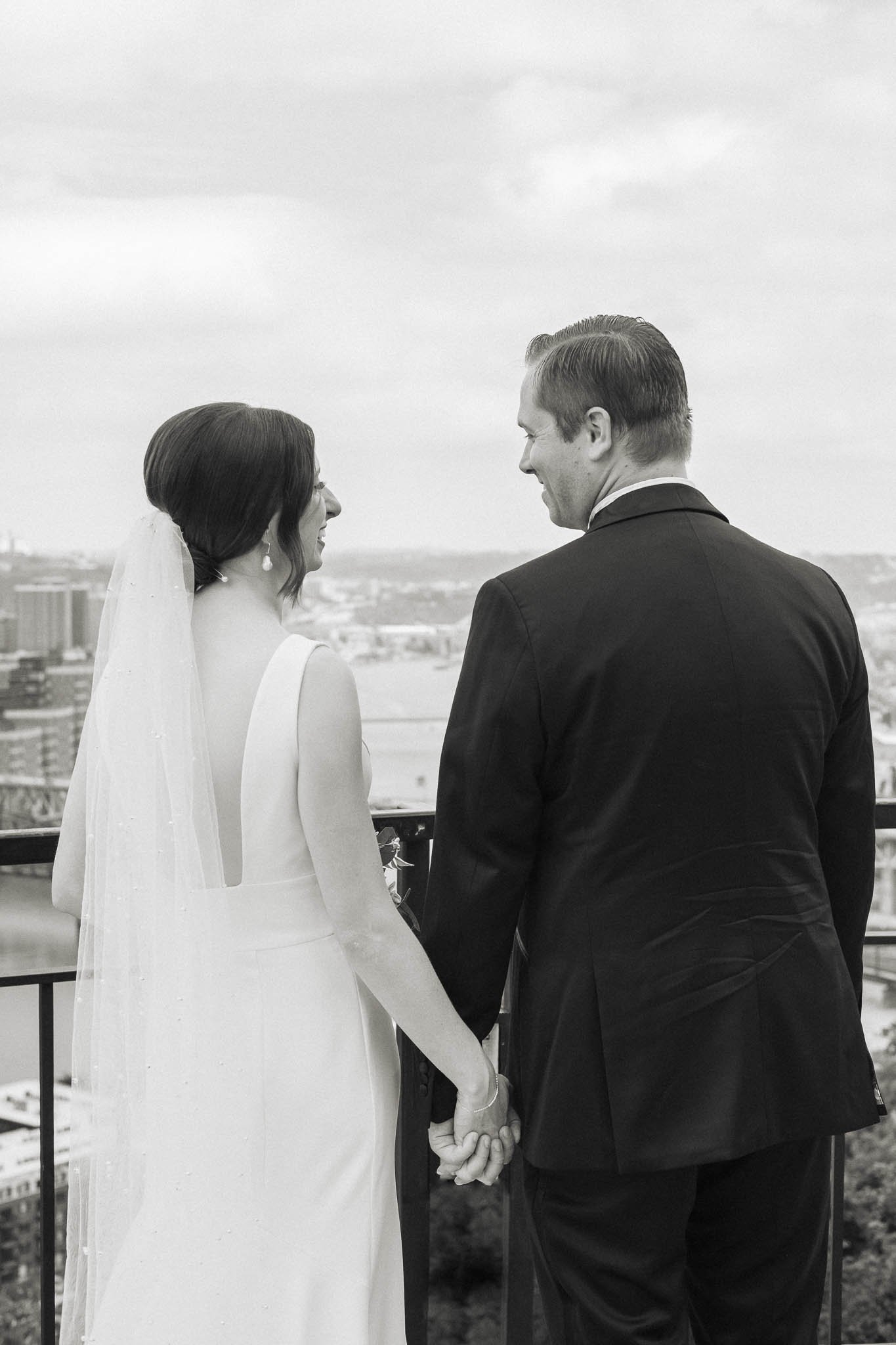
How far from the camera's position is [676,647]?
127cm

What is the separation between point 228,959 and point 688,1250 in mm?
661

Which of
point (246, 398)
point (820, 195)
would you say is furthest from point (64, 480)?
point (246, 398)

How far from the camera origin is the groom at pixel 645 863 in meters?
1.27

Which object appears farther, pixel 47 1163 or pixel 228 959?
pixel 47 1163

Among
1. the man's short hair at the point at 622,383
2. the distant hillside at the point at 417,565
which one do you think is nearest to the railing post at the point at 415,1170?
the man's short hair at the point at 622,383

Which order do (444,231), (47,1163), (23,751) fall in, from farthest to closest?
(444,231), (23,751), (47,1163)

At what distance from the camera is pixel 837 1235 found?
1.92 meters

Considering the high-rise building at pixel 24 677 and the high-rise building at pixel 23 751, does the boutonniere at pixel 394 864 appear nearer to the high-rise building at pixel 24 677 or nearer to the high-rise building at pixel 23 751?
the high-rise building at pixel 24 677

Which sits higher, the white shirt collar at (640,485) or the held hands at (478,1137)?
the white shirt collar at (640,485)

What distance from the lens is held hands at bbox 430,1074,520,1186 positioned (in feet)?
4.59

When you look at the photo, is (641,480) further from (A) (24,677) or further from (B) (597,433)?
(A) (24,677)

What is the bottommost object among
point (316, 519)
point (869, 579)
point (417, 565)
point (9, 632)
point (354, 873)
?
point (354, 873)

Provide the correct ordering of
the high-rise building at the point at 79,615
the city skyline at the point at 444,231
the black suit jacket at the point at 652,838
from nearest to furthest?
the black suit jacket at the point at 652,838 → the high-rise building at the point at 79,615 → the city skyline at the point at 444,231

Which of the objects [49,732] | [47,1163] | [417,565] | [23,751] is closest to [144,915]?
[47,1163]
